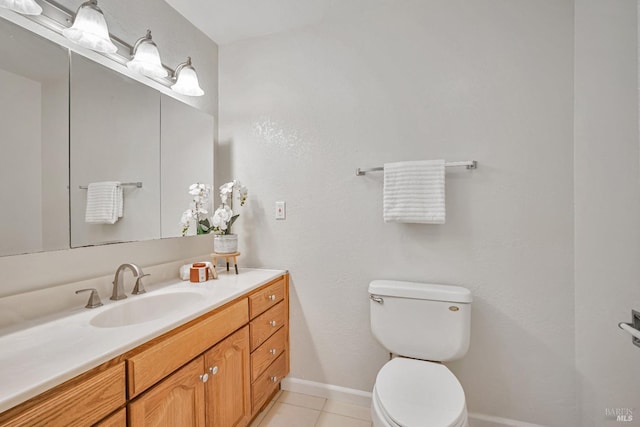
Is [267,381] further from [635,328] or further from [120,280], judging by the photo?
[635,328]

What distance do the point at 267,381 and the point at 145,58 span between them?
69.9 inches

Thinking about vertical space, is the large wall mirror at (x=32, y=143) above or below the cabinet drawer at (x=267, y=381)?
above

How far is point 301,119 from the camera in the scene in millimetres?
1816

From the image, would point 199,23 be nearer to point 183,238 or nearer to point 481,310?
point 183,238

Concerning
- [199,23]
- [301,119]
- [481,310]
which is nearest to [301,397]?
[481,310]

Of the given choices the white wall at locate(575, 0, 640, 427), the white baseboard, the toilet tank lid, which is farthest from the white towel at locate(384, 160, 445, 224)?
the white baseboard

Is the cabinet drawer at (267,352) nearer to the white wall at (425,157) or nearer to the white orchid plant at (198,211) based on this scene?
the white wall at (425,157)

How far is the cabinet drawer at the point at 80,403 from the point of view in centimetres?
64

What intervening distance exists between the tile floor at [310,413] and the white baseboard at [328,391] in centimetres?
2

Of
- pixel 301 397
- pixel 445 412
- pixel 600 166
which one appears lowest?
pixel 301 397

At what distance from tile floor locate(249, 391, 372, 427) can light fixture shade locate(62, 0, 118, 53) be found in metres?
1.95

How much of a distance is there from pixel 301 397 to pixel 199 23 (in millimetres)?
2387

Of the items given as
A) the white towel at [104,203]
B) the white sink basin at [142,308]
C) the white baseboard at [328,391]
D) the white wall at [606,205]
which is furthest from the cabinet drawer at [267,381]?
the white wall at [606,205]

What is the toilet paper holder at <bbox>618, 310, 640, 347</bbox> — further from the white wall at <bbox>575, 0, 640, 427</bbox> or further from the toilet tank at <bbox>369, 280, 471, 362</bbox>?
the toilet tank at <bbox>369, 280, 471, 362</bbox>
